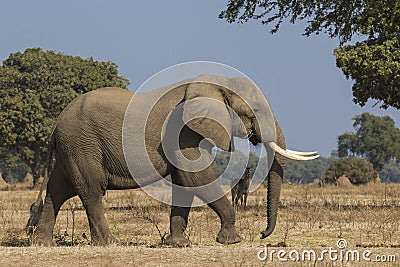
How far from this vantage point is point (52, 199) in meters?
13.5

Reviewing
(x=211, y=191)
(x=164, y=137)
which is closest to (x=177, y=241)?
(x=211, y=191)

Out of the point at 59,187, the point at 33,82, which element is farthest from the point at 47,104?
the point at 59,187

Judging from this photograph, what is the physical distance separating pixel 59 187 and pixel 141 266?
4.17 metres

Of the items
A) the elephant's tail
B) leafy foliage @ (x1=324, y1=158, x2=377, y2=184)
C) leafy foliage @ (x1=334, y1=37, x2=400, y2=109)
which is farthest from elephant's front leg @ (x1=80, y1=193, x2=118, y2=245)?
leafy foliage @ (x1=324, y1=158, x2=377, y2=184)

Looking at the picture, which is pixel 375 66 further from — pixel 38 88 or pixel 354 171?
pixel 354 171

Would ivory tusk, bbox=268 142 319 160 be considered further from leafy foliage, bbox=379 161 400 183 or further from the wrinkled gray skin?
leafy foliage, bbox=379 161 400 183

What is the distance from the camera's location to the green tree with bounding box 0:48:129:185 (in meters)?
48.2

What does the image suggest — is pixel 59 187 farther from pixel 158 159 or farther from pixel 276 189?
pixel 276 189

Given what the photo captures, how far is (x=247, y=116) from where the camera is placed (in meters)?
12.5

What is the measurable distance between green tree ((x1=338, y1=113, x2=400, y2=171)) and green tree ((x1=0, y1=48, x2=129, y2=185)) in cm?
4740

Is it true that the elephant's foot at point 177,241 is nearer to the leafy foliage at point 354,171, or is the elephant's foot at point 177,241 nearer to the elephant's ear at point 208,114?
the elephant's ear at point 208,114
